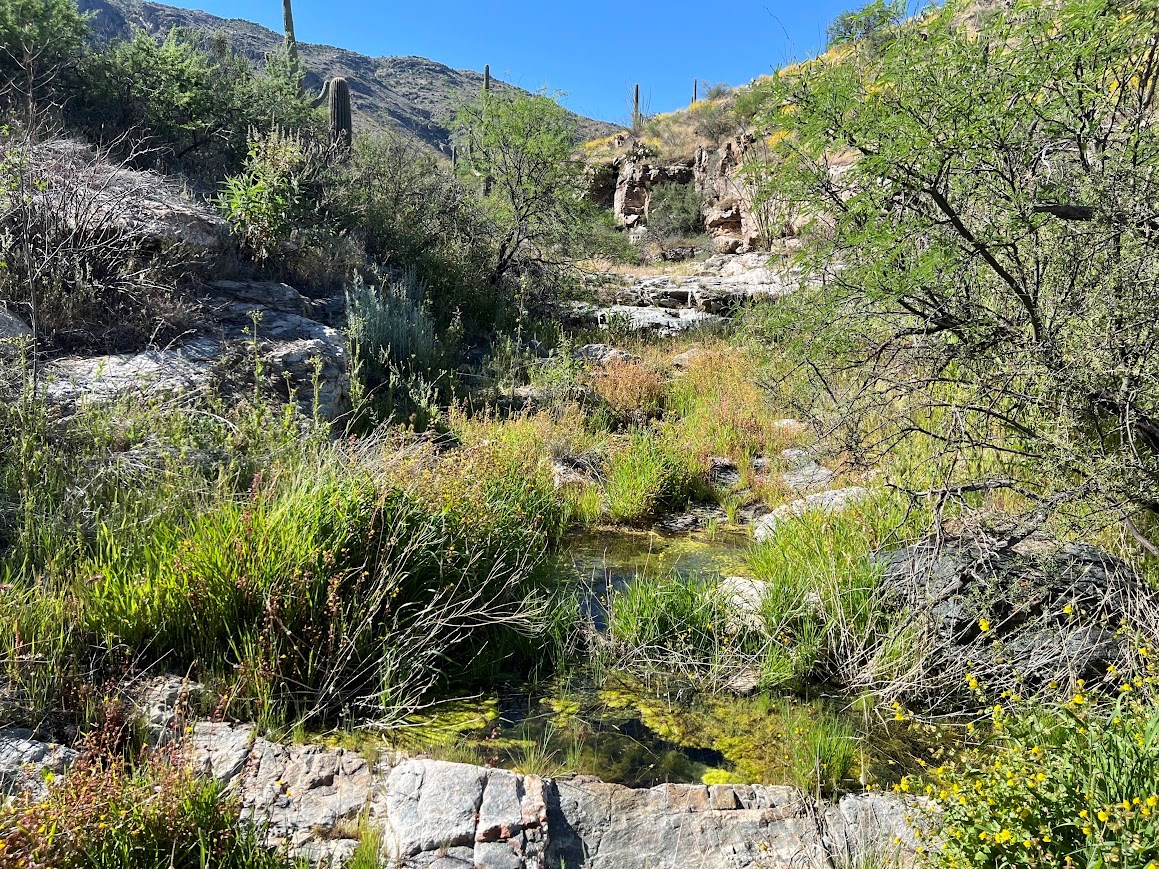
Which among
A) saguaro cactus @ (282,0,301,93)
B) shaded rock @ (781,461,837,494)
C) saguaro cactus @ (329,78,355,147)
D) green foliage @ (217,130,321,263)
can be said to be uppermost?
saguaro cactus @ (282,0,301,93)

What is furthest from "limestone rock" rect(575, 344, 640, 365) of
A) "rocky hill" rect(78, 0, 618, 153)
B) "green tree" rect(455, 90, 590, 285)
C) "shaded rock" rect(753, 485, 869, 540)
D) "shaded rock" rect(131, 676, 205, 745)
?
"rocky hill" rect(78, 0, 618, 153)

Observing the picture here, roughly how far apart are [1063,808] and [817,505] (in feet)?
10.9

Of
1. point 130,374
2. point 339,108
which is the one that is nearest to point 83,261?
point 130,374

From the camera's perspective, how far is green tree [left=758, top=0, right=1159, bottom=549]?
11.0ft

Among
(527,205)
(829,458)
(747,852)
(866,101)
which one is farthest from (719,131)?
(747,852)

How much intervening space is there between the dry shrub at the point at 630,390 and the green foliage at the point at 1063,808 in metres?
6.38

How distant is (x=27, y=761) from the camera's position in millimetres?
2400

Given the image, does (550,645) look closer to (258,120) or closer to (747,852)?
(747,852)

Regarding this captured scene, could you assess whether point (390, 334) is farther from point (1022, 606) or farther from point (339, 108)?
point (339, 108)

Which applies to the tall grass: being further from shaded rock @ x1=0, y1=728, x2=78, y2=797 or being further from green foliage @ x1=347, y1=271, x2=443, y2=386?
green foliage @ x1=347, y1=271, x2=443, y2=386

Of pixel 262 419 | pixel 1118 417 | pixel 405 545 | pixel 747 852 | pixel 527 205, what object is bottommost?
pixel 747 852

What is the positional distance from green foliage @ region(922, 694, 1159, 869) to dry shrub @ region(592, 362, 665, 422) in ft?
20.9

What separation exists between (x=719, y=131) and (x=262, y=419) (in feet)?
82.5

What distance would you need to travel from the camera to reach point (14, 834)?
195cm
